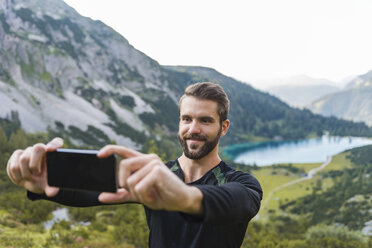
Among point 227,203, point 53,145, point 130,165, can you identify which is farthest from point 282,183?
point 130,165

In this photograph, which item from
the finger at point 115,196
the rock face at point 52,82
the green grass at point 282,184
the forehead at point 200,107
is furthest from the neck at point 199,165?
the rock face at point 52,82

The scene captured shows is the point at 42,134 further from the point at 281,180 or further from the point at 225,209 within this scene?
the point at 225,209

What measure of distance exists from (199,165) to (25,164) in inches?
70.3

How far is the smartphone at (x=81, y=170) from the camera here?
6.29ft

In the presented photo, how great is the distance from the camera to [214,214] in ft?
6.58

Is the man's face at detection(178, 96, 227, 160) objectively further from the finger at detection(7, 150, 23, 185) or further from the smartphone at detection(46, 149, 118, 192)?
the finger at detection(7, 150, 23, 185)

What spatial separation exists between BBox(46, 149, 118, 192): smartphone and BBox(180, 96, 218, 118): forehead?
1335 mm

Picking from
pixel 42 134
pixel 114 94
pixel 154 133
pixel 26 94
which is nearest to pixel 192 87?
pixel 42 134

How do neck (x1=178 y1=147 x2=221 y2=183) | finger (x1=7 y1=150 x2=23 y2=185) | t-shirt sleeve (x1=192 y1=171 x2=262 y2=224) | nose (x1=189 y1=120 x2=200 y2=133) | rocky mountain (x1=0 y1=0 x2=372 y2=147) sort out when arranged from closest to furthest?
t-shirt sleeve (x1=192 y1=171 x2=262 y2=224) < finger (x1=7 y1=150 x2=23 y2=185) < nose (x1=189 y1=120 x2=200 y2=133) < neck (x1=178 y1=147 x2=221 y2=183) < rocky mountain (x1=0 y1=0 x2=372 y2=147)

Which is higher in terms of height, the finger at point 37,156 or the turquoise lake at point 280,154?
the finger at point 37,156

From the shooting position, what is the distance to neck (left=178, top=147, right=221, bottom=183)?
332 cm

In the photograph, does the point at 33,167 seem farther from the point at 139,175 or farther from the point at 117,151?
the point at 139,175

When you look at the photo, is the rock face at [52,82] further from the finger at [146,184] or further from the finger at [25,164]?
the finger at [146,184]

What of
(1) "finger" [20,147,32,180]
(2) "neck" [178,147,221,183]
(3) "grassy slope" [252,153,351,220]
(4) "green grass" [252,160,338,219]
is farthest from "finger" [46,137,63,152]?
(4) "green grass" [252,160,338,219]
